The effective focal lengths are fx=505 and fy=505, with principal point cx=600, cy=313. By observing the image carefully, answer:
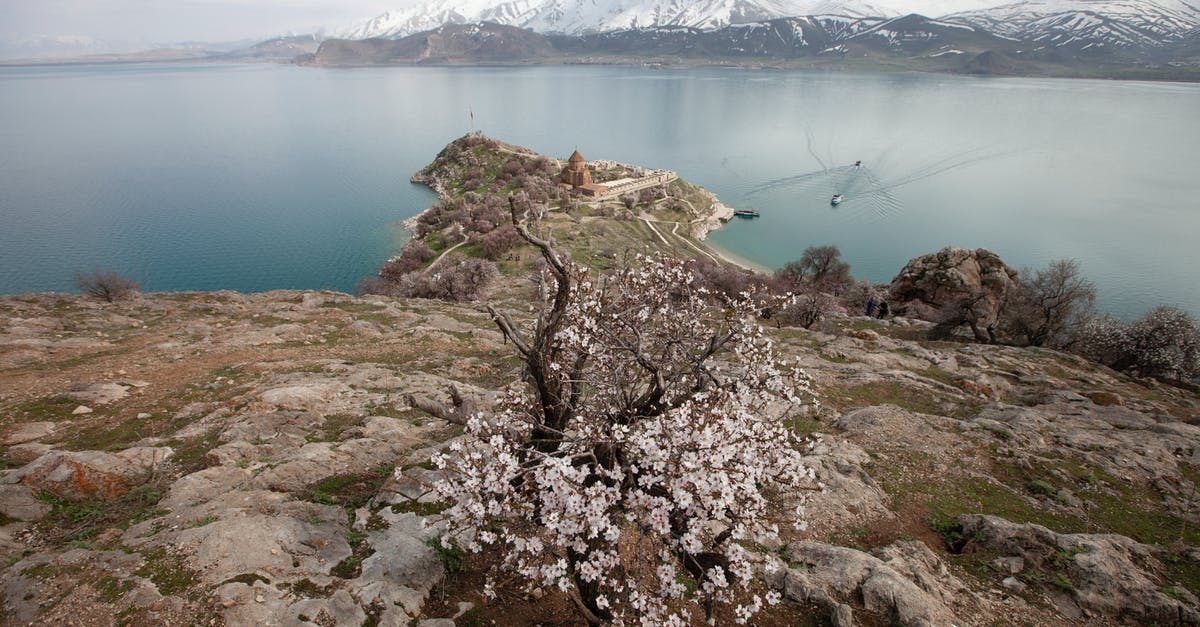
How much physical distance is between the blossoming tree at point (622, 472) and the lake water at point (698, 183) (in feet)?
212

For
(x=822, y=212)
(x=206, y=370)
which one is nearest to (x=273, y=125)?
(x=822, y=212)

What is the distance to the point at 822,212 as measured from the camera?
9538cm

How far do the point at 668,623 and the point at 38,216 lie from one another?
114 m

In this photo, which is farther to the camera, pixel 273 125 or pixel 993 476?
pixel 273 125

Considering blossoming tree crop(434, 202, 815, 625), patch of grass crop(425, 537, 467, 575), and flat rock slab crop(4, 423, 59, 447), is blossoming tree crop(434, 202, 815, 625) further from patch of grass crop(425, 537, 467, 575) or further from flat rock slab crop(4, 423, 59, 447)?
flat rock slab crop(4, 423, 59, 447)

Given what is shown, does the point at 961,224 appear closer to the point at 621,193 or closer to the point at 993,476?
the point at 621,193

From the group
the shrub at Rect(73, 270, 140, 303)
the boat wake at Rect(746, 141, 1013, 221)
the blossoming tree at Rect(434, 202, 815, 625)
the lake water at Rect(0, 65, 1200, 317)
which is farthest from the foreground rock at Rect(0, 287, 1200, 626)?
the boat wake at Rect(746, 141, 1013, 221)

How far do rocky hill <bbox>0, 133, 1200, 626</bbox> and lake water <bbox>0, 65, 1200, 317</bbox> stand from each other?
50.5 metres

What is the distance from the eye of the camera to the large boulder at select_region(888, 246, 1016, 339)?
41562 millimetres

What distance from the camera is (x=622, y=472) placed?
7.06 m

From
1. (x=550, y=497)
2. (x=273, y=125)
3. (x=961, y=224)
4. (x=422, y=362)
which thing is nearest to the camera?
(x=550, y=497)

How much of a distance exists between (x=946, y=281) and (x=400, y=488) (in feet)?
154

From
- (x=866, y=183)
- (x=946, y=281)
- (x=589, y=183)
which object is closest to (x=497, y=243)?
(x=589, y=183)

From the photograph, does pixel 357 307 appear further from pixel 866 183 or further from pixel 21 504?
pixel 866 183
